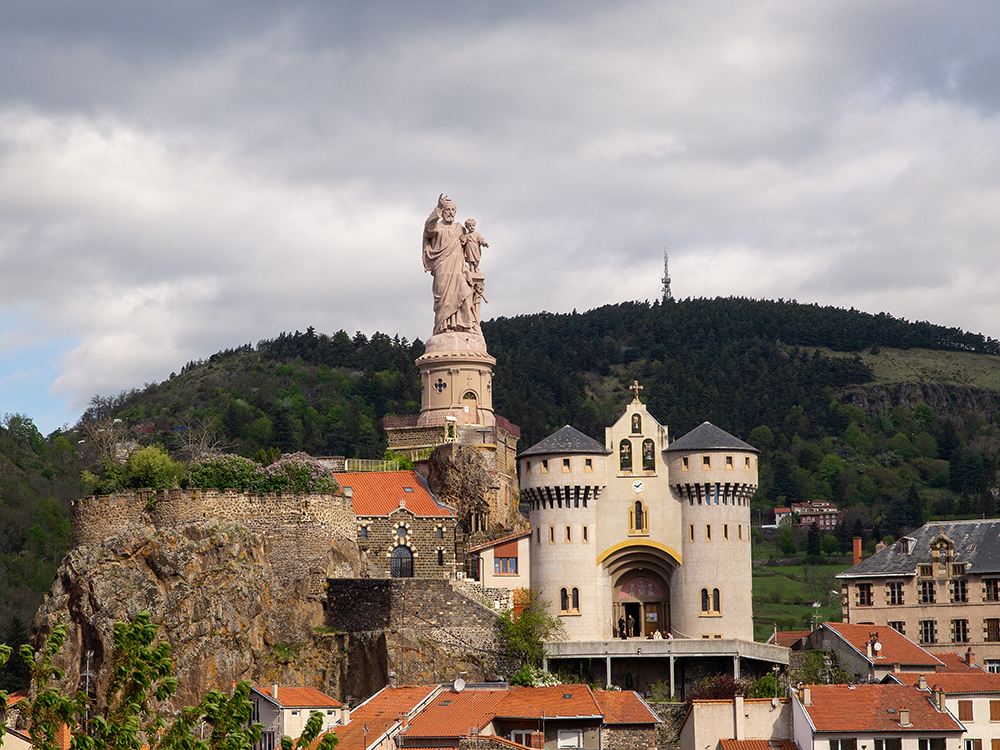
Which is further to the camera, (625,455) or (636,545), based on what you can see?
(625,455)

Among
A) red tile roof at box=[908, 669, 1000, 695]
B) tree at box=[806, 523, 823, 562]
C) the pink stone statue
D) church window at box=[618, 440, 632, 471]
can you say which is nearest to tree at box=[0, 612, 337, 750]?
red tile roof at box=[908, 669, 1000, 695]

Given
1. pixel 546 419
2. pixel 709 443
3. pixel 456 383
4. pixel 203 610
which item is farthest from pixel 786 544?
→ pixel 203 610

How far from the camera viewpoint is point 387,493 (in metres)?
79.8

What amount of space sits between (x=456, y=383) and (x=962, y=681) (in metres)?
32.7

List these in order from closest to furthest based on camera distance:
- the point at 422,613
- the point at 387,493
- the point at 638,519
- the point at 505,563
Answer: the point at 422,613, the point at 638,519, the point at 505,563, the point at 387,493

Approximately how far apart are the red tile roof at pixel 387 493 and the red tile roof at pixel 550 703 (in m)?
16.5

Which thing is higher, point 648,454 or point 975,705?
point 648,454

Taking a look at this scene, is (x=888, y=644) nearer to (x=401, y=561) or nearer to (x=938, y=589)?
(x=938, y=589)

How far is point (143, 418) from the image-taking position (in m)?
149

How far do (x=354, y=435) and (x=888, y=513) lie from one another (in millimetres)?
53140

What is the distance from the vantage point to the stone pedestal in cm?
8662

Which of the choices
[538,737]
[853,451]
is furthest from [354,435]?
[538,737]

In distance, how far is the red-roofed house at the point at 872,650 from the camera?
228 feet

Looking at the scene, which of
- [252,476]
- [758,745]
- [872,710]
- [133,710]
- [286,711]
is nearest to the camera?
[133,710]
